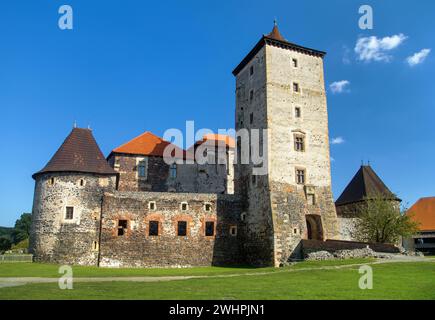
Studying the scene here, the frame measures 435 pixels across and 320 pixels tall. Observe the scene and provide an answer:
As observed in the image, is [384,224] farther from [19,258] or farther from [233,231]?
[19,258]

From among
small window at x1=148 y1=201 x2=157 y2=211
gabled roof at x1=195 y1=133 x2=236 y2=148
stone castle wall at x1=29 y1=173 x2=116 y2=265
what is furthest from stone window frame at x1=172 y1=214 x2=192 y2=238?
gabled roof at x1=195 y1=133 x2=236 y2=148

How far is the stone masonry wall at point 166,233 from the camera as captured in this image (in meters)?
29.3

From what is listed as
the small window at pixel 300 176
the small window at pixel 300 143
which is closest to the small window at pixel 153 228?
the small window at pixel 300 176

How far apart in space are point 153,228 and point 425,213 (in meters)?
35.5

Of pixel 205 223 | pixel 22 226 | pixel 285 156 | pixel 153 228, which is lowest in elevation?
pixel 153 228

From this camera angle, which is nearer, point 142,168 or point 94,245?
point 94,245

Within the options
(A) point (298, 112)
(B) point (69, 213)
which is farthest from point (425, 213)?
(B) point (69, 213)

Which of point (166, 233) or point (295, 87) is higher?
point (295, 87)

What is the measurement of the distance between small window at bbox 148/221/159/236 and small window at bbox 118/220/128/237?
1.79 meters

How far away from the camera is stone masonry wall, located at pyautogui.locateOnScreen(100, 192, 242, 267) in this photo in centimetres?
2928

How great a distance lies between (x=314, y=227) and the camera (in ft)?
102

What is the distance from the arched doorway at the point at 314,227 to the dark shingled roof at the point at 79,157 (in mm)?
15744

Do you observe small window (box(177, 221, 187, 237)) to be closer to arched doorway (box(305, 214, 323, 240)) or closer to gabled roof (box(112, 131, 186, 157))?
arched doorway (box(305, 214, 323, 240))
